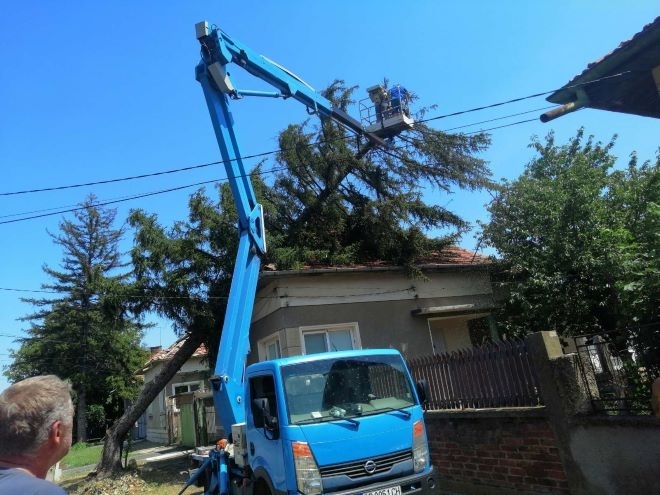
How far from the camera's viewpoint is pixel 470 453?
26.3 feet

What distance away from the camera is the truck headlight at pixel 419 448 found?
239 inches

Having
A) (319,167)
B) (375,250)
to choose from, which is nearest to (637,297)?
(375,250)

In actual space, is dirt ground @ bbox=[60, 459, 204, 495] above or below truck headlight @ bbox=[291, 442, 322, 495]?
below

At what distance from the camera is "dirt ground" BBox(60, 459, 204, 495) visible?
12352 mm

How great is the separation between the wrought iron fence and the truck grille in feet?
8.35

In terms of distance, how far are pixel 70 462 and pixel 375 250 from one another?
1611cm

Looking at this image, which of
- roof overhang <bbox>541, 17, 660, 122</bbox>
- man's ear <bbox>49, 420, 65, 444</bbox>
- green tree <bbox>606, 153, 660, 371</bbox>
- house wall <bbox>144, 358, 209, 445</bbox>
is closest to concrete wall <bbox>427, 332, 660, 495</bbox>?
green tree <bbox>606, 153, 660, 371</bbox>

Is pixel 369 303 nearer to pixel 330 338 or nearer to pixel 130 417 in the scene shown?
pixel 330 338

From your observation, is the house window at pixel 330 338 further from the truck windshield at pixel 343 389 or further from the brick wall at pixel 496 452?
the truck windshield at pixel 343 389

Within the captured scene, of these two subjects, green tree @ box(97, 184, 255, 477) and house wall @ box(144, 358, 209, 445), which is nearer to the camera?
A: green tree @ box(97, 184, 255, 477)

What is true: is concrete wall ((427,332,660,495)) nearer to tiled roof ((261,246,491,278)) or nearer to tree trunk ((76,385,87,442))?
tiled roof ((261,246,491,278))

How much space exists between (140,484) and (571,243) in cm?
1196

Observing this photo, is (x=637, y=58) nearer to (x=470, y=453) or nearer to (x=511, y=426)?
(x=511, y=426)

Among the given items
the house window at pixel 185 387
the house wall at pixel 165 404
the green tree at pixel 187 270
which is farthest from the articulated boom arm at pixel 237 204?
the house window at pixel 185 387
